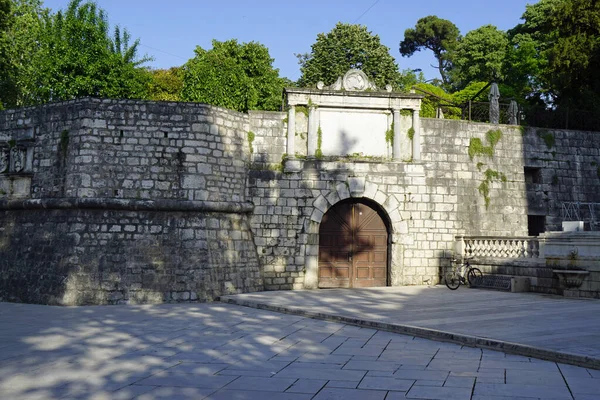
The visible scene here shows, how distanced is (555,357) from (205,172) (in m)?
8.50

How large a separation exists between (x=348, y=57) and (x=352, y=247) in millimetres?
23438

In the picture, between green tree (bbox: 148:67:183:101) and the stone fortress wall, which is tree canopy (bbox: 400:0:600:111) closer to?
the stone fortress wall

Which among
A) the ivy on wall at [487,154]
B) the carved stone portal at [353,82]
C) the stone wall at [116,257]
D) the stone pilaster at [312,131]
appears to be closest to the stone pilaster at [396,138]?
the carved stone portal at [353,82]

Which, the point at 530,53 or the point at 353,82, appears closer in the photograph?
the point at 353,82

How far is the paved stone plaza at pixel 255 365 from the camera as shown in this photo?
15.9 feet

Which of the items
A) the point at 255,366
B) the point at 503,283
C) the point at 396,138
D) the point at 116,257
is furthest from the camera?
the point at 396,138

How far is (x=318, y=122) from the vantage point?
552 inches

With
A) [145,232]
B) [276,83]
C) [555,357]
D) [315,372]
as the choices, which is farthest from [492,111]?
[276,83]

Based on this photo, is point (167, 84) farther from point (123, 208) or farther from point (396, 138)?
point (123, 208)

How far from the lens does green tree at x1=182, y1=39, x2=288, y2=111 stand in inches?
981

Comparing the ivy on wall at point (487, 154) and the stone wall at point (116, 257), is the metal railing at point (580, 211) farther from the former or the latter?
the stone wall at point (116, 257)

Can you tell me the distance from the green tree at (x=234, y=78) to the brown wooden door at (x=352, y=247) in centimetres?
1235

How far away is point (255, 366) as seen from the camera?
19.1 ft

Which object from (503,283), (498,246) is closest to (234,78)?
(498,246)
